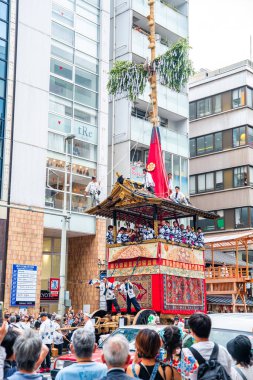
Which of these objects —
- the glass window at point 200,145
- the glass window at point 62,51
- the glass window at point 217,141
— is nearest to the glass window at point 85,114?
the glass window at point 62,51

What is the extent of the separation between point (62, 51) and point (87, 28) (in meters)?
2.99

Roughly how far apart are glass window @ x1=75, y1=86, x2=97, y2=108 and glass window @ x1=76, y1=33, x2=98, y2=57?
2.56m

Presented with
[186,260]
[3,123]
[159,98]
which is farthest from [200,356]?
[159,98]

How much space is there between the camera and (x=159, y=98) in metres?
37.2

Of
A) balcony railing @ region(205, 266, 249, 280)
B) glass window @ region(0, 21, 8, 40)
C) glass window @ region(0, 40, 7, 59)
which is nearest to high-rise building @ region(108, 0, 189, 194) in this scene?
balcony railing @ region(205, 266, 249, 280)

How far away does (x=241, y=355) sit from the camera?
5547 millimetres

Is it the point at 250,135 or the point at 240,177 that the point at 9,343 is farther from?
the point at 250,135

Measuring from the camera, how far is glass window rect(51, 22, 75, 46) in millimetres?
31672

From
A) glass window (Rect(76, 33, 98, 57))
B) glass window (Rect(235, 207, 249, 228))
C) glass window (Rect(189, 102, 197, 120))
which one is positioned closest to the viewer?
glass window (Rect(76, 33, 98, 57))

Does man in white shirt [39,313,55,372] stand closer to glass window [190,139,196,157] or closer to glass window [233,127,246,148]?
glass window [233,127,246,148]

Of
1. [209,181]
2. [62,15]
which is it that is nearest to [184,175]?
[209,181]

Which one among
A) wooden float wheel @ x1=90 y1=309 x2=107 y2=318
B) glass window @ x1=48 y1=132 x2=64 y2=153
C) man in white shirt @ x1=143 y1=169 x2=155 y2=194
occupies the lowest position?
wooden float wheel @ x1=90 y1=309 x2=107 y2=318

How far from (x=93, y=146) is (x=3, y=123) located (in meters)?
6.71

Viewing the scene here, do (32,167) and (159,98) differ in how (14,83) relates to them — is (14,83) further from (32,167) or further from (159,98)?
(159,98)
